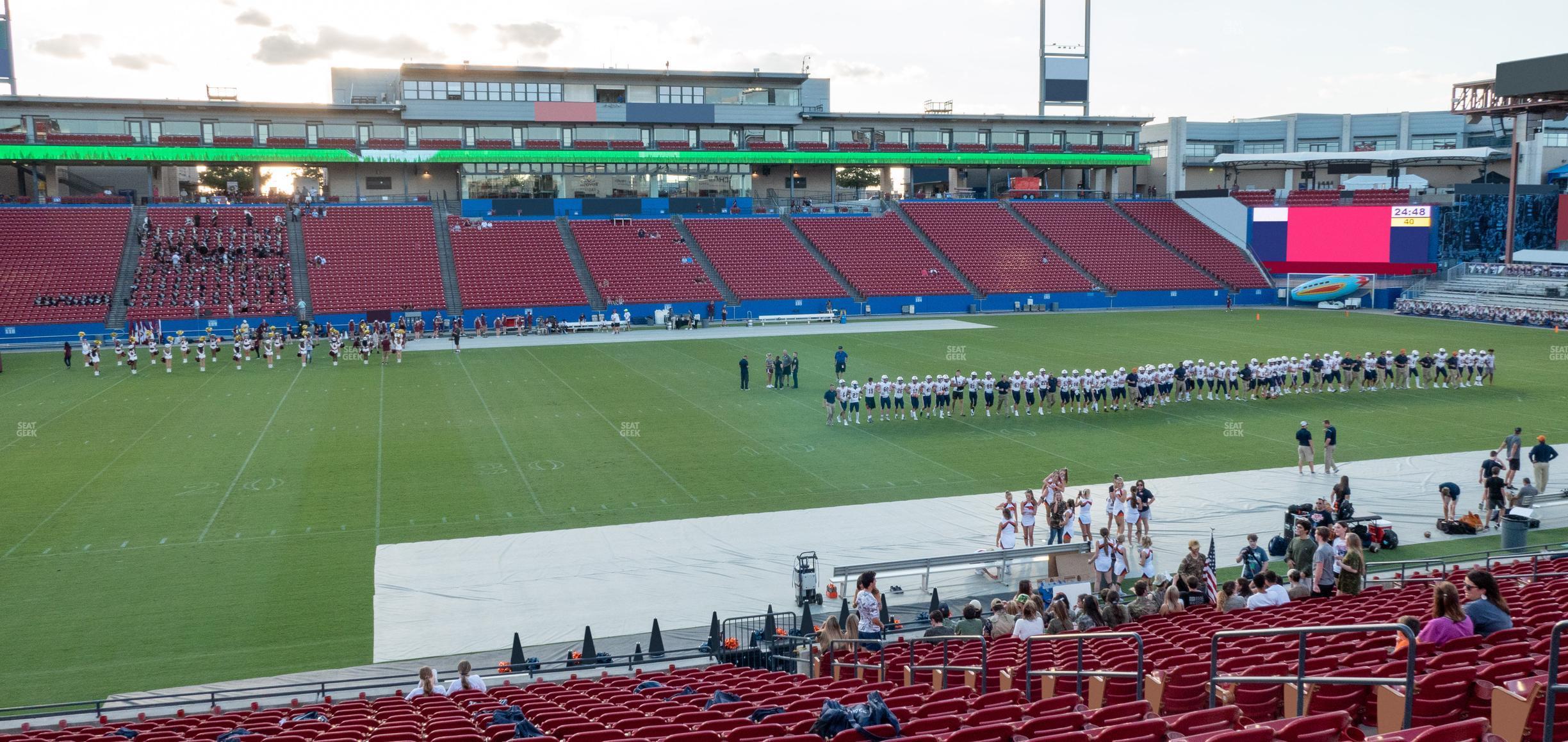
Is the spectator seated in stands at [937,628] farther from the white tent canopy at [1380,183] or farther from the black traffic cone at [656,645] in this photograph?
the white tent canopy at [1380,183]

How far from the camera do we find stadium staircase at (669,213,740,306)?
57156 mm

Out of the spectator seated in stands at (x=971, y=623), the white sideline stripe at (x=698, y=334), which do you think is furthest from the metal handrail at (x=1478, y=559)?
the white sideline stripe at (x=698, y=334)

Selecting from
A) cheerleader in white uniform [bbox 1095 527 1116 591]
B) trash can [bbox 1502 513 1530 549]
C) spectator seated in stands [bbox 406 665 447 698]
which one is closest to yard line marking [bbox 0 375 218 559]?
spectator seated in stands [bbox 406 665 447 698]

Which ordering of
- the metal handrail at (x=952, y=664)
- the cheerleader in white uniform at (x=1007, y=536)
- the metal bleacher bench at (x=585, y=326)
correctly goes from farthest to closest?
the metal bleacher bench at (x=585, y=326), the cheerleader in white uniform at (x=1007, y=536), the metal handrail at (x=952, y=664)

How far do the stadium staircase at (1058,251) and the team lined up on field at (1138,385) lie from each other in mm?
28517

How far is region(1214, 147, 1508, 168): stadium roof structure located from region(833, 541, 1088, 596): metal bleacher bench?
214 ft

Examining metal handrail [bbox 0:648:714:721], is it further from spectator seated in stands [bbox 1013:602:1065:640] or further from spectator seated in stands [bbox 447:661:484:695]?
spectator seated in stands [bbox 1013:602:1065:640]

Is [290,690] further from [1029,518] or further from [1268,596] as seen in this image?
[1029,518]

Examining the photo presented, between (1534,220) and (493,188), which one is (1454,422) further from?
(493,188)

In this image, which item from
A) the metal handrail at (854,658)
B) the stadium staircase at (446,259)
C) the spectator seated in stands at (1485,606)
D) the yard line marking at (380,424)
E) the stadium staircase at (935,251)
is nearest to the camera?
the spectator seated in stands at (1485,606)

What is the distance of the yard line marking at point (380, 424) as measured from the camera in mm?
19328

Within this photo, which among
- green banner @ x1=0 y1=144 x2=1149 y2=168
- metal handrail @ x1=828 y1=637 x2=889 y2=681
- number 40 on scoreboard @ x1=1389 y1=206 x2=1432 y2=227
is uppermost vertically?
green banner @ x1=0 y1=144 x2=1149 y2=168

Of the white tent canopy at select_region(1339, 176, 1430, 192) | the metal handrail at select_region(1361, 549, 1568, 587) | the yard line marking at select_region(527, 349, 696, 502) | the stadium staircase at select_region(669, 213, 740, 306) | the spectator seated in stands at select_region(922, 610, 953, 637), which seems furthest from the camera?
the white tent canopy at select_region(1339, 176, 1430, 192)

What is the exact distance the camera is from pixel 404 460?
2392 centimetres
